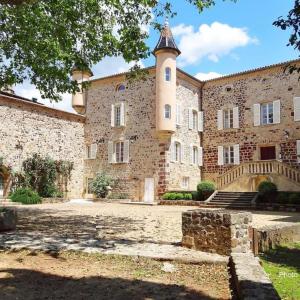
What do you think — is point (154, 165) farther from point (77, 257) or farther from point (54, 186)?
point (77, 257)

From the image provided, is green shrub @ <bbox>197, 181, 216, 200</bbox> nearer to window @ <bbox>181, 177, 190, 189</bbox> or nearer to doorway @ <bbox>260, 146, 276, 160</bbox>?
window @ <bbox>181, 177, 190, 189</bbox>

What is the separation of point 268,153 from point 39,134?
14.0 meters

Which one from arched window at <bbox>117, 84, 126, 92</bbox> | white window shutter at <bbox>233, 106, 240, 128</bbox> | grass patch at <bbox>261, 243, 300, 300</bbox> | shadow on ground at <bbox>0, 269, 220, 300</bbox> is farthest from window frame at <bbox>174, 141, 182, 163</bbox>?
Answer: shadow on ground at <bbox>0, 269, 220, 300</bbox>

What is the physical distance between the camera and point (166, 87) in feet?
67.6

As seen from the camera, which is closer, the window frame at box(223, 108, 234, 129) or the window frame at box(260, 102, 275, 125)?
the window frame at box(260, 102, 275, 125)

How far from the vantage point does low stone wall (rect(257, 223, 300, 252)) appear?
734 centimetres

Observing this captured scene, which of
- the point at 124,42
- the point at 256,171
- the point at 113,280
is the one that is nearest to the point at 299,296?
the point at 113,280

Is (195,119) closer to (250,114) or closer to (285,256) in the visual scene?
(250,114)

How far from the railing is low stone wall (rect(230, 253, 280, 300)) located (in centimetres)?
1360

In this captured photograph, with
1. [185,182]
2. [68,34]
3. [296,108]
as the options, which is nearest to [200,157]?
[185,182]

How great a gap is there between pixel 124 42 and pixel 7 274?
22.8ft

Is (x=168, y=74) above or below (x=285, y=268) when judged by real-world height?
above

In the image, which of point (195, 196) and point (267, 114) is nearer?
point (195, 196)

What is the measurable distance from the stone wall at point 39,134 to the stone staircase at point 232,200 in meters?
9.96
